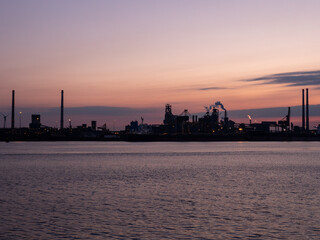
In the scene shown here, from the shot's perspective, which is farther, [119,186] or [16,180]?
[16,180]

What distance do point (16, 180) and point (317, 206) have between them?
27.9 metres

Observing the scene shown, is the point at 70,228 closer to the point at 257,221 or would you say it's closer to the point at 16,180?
the point at 257,221

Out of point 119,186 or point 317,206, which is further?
point 119,186

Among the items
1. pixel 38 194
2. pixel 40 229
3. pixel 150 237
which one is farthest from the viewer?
pixel 38 194

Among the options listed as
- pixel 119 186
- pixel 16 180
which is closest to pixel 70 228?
pixel 119 186

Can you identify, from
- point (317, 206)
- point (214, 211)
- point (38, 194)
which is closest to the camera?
point (214, 211)

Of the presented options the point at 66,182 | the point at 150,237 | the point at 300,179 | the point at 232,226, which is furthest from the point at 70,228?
the point at 300,179

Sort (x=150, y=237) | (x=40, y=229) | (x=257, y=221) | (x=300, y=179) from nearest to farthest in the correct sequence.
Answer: (x=150, y=237) → (x=40, y=229) → (x=257, y=221) → (x=300, y=179)

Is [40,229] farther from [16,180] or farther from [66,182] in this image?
[16,180]

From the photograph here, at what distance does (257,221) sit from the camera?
21984mm

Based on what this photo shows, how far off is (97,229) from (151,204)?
7.63 m

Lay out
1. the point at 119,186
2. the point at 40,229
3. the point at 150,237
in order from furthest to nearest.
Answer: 1. the point at 119,186
2. the point at 40,229
3. the point at 150,237

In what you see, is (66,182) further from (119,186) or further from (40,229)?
(40,229)

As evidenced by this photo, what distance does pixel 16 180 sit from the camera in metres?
43.2
